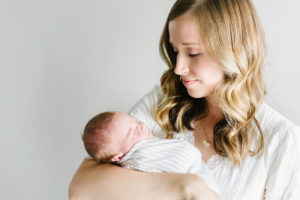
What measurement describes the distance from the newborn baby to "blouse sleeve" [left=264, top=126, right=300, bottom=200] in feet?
0.81

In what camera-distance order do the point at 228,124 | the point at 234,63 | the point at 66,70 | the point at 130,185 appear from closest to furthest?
the point at 130,185
the point at 234,63
the point at 228,124
the point at 66,70

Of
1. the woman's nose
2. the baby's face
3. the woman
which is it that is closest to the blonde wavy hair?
the woman

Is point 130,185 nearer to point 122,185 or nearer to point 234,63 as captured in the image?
point 122,185

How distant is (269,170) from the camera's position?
1493mm

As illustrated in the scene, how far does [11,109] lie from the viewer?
214cm

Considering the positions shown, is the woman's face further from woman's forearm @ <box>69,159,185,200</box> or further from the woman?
woman's forearm @ <box>69,159,185,200</box>

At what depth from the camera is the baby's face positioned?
1.41 m

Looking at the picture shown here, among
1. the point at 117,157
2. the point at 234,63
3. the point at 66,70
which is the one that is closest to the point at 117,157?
the point at 117,157

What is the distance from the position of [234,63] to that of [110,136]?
58cm

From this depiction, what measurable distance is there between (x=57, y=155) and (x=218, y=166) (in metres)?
1.12

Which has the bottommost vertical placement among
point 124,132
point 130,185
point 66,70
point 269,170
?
point 269,170

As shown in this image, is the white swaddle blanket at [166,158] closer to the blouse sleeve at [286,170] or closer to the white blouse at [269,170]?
the white blouse at [269,170]

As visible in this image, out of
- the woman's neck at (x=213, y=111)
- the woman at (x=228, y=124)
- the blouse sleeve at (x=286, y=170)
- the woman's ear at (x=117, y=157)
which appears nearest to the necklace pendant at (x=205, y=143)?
the woman at (x=228, y=124)

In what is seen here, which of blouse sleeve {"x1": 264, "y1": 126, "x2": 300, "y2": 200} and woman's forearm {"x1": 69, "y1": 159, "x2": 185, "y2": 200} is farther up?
woman's forearm {"x1": 69, "y1": 159, "x2": 185, "y2": 200}
